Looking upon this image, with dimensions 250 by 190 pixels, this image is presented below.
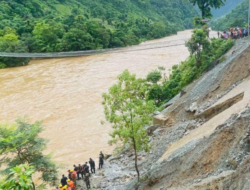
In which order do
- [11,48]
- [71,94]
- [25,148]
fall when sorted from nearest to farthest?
[25,148] → [71,94] → [11,48]

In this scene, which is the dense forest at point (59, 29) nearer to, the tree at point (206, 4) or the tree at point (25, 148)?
the tree at point (206, 4)

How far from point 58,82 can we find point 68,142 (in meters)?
16.7

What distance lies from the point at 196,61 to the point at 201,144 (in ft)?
43.1

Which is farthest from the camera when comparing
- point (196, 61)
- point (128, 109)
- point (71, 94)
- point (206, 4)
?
point (71, 94)

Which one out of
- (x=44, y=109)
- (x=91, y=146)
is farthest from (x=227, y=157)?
(x=44, y=109)

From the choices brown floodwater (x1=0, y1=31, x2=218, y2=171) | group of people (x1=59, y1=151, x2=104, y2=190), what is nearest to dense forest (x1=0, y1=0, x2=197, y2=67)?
brown floodwater (x1=0, y1=31, x2=218, y2=171)

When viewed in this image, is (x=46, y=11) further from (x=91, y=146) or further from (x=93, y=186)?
(x=93, y=186)

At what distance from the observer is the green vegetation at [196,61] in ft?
66.5

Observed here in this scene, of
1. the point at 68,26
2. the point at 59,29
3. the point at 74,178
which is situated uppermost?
the point at 68,26

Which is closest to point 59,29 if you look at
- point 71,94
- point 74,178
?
point 71,94

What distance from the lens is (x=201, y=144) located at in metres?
8.92

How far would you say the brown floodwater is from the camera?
1931 cm

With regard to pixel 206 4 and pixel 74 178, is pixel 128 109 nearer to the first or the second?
pixel 74 178

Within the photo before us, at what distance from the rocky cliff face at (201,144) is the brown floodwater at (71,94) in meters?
4.68
